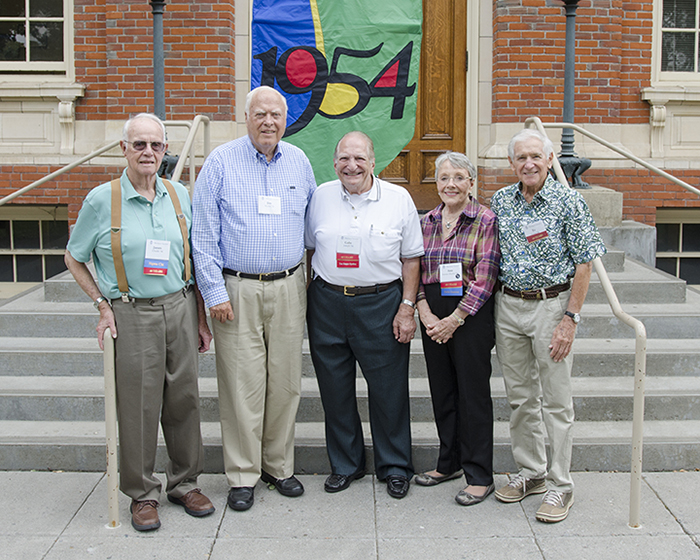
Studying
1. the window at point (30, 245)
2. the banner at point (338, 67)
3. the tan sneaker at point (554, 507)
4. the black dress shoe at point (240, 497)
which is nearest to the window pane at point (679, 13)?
the banner at point (338, 67)

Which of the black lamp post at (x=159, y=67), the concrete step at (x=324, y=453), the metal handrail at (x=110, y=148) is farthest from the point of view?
the black lamp post at (x=159, y=67)

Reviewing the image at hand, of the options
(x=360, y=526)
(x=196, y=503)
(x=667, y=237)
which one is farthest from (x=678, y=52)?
(x=196, y=503)

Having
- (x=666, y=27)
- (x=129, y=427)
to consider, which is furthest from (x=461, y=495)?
(x=666, y=27)

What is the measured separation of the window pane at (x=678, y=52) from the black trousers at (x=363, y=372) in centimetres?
563

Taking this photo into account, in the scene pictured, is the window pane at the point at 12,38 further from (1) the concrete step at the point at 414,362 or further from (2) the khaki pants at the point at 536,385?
(2) the khaki pants at the point at 536,385

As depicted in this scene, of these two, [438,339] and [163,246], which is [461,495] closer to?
[438,339]

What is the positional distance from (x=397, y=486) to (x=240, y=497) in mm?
825

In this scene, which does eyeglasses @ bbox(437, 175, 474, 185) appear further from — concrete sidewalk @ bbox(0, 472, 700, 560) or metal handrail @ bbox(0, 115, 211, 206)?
Result: metal handrail @ bbox(0, 115, 211, 206)

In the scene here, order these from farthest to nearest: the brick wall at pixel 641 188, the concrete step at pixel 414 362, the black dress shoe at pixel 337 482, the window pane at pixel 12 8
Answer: the window pane at pixel 12 8 < the brick wall at pixel 641 188 < the concrete step at pixel 414 362 < the black dress shoe at pixel 337 482

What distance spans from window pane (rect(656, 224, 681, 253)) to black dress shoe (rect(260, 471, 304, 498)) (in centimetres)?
586

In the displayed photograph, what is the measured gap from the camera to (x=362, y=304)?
12.5ft

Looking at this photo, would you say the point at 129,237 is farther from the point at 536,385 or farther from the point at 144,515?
the point at 536,385

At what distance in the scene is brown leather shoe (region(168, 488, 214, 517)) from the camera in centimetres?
368

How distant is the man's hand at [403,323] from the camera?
3836 mm
